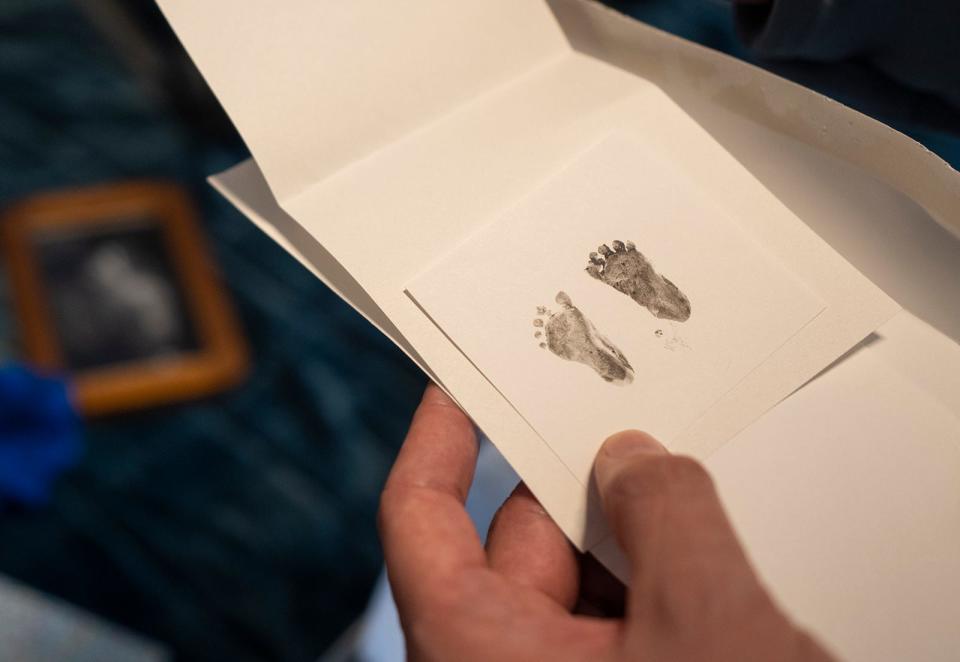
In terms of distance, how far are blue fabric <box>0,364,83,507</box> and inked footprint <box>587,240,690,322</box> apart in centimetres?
86

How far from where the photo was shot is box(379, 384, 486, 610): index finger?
0.52 metres

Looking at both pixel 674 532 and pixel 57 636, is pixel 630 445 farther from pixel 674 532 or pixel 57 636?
pixel 57 636

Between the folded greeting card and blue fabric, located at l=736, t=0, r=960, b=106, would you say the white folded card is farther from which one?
blue fabric, located at l=736, t=0, r=960, b=106

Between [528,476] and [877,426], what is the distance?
0.94ft

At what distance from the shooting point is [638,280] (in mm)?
636

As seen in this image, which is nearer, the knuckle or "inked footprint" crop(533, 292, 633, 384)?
the knuckle

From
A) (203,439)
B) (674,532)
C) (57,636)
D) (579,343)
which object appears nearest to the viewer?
(674,532)

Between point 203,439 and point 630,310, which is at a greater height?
point 203,439

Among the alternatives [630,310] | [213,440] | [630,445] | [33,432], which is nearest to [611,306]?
[630,310]

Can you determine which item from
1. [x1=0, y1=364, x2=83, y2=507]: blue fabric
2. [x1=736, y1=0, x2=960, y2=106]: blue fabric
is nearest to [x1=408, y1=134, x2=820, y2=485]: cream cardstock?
[x1=736, y1=0, x2=960, y2=106]: blue fabric

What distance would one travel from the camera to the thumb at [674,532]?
0.45 meters

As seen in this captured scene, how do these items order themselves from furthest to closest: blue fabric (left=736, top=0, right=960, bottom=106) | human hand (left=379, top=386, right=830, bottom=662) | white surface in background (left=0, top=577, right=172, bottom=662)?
white surface in background (left=0, top=577, right=172, bottom=662)
blue fabric (left=736, top=0, right=960, bottom=106)
human hand (left=379, top=386, right=830, bottom=662)

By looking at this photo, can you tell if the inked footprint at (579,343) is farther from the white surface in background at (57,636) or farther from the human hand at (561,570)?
the white surface in background at (57,636)

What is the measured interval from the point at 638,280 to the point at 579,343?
0.25 feet
